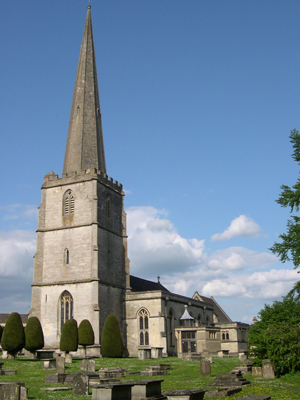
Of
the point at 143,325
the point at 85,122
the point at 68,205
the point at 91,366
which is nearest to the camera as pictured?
the point at 91,366

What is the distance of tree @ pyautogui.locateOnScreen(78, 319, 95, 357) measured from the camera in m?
39.8

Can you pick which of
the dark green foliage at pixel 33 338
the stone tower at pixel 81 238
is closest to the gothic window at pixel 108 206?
the stone tower at pixel 81 238

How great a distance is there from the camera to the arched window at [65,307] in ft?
143

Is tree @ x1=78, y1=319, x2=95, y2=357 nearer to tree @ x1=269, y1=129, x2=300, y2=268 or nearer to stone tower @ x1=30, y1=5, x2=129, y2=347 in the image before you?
A: stone tower @ x1=30, y1=5, x2=129, y2=347

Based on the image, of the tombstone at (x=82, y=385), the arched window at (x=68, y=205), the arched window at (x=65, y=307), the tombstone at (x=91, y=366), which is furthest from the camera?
the arched window at (x=68, y=205)

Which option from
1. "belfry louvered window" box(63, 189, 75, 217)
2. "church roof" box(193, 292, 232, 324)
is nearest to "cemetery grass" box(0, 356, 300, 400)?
"belfry louvered window" box(63, 189, 75, 217)

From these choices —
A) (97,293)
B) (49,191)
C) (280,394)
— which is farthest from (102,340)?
(280,394)

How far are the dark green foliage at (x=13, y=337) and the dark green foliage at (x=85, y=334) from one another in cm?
560

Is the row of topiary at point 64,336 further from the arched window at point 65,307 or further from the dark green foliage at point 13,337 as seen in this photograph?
the arched window at point 65,307

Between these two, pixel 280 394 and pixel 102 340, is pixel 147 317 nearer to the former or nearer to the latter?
pixel 102 340

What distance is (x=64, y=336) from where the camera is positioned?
38531mm

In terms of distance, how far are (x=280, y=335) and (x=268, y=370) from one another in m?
1.77

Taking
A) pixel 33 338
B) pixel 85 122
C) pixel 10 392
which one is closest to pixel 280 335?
pixel 10 392

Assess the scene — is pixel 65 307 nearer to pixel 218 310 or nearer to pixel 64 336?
pixel 64 336
